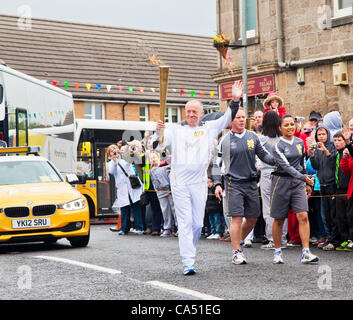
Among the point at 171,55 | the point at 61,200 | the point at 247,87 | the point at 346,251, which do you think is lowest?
the point at 346,251

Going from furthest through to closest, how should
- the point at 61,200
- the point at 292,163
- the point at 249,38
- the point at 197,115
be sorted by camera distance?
1. the point at 249,38
2. the point at 61,200
3. the point at 292,163
4. the point at 197,115

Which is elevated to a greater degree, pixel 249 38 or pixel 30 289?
pixel 249 38

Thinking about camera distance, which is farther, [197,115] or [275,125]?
[275,125]

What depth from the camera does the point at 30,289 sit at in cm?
812

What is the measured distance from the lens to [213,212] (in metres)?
15.0

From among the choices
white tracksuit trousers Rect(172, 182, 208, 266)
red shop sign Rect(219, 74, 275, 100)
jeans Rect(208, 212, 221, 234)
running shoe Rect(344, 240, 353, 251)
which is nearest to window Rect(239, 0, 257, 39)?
red shop sign Rect(219, 74, 275, 100)

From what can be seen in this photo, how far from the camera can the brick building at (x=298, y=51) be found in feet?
69.4

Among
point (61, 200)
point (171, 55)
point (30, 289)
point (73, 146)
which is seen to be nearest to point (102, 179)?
point (73, 146)

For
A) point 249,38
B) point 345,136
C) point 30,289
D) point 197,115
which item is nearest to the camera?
point 30,289

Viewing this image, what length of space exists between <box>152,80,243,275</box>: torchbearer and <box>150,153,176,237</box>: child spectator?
21.7 feet

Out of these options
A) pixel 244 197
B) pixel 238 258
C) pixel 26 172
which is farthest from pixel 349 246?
pixel 26 172

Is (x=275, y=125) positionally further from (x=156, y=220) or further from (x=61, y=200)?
(x=156, y=220)

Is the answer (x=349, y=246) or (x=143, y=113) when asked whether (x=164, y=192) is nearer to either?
(x=349, y=246)
